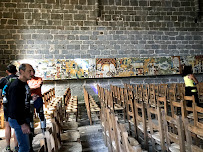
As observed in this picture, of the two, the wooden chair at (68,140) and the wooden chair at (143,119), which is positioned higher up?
the wooden chair at (143,119)

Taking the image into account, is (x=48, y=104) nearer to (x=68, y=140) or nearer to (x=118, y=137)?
(x=68, y=140)

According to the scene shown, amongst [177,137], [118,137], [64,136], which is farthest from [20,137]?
[177,137]

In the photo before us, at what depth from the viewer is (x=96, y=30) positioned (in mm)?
8883

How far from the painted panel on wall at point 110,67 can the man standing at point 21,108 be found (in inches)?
238

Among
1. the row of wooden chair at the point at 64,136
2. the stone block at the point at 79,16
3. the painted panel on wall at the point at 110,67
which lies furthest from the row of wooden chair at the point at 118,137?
the stone block at the point at 79,16

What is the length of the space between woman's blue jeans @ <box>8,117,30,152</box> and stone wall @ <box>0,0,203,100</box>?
622 cm

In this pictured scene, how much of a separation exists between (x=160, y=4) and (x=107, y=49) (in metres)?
3.72

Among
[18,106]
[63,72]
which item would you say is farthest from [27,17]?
[18,106]

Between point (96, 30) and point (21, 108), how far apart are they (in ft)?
23.7

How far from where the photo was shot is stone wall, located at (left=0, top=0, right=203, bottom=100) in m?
8.28

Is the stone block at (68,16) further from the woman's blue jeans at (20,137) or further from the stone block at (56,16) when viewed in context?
the woman's blue jeans at (20,137)

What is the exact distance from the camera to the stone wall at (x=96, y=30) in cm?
828

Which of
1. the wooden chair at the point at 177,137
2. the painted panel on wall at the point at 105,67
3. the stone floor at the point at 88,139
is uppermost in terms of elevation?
the painted panel on wall at the point at 105,67

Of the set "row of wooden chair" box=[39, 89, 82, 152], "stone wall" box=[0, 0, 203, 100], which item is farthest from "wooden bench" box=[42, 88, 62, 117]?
"stone wall" box=[0, 0, 203, 100]
